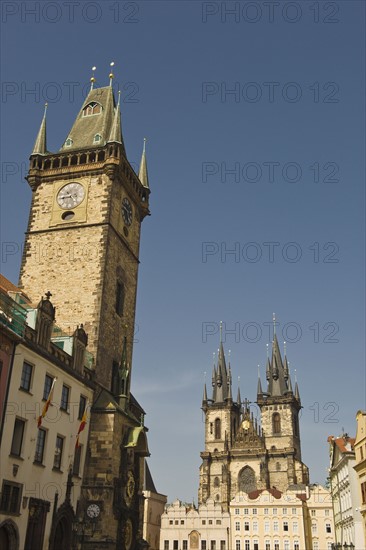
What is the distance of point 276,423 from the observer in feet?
354

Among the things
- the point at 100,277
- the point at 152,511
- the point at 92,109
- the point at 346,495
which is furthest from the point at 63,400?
the point at 152,511

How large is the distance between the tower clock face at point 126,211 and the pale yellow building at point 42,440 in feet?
37.3

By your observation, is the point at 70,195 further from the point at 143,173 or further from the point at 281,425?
the point at 281,425

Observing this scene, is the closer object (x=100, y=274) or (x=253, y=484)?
(x=100, y=274)

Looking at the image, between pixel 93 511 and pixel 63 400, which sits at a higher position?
pixel 63 400

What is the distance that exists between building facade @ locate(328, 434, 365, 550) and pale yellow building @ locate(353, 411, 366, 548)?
138cm

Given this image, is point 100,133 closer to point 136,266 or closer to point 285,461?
point 136,266

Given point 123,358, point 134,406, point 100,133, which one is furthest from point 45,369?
point 100,133

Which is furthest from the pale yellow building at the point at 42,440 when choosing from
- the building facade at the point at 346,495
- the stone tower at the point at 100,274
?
the building facade at the point at 346,495

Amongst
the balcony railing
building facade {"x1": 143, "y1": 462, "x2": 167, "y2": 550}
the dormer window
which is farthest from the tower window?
building facade {"x1": 143, "y1": 462, "x2": 167, "y2": 550}

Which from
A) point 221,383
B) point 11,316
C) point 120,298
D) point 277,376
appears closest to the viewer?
point 11,316

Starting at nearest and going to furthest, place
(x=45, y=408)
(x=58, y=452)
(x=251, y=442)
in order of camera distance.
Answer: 1. (x=45, y=408)
2. (x=58, y=452)
3. (x=251, y=442)

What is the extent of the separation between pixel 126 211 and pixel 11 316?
53.8ft

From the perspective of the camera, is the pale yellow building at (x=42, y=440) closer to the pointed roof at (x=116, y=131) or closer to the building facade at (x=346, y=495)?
the pointed roof at (x=116, y=131)
